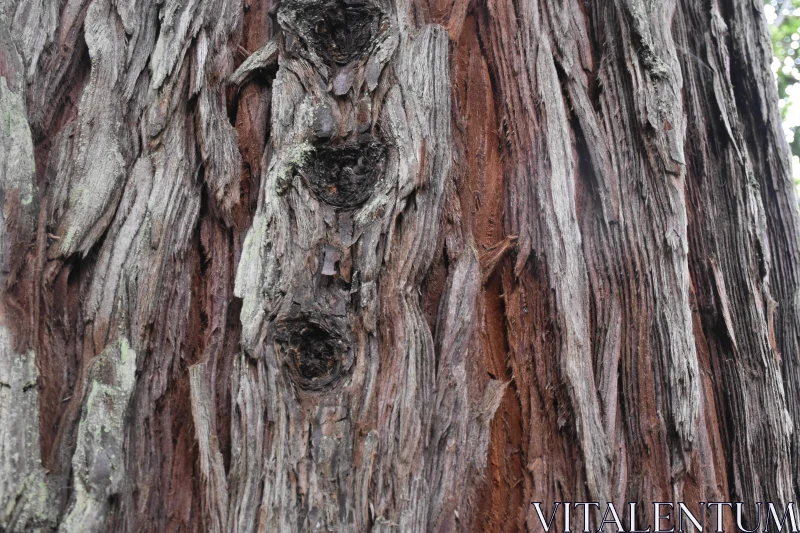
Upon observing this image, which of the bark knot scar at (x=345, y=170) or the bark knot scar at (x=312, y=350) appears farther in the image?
the bark knot scar at (x=345, y=170)

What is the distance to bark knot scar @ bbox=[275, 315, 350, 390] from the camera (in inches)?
48.9

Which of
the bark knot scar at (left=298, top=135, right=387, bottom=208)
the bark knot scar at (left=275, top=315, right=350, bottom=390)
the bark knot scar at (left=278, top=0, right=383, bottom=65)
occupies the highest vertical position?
the bark knot scar at (left=278, top=0, right=383, bottom=65)

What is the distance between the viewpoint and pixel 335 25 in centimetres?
150

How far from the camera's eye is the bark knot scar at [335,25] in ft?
4.88

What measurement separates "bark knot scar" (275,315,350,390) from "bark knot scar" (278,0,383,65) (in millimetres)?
596

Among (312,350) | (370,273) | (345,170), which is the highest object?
(345,170)

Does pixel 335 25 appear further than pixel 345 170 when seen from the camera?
Yes

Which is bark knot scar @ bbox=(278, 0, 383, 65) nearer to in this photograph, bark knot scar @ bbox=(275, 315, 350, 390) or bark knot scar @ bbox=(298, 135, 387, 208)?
bark knot scar @ bbox=(298, 135, 387, 208)

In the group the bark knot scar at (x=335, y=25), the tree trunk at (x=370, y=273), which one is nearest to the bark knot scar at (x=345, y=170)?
the tree trunk at (x=370, y=273)

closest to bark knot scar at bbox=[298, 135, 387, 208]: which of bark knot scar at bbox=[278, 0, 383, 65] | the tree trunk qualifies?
the tree trunk

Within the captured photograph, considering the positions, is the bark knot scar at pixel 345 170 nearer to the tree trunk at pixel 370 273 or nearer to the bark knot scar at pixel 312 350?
the tree trunk at pixel 370 273

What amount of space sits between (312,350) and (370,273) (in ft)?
0.58

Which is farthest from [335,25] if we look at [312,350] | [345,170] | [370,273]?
[312,350]

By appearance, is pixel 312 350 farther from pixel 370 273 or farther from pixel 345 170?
pixel 345 170
